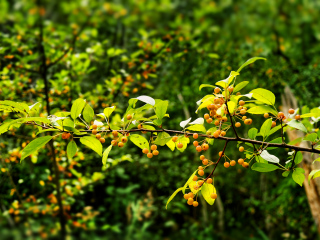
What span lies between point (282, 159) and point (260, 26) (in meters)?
2.85

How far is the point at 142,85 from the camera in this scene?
2.72 meters

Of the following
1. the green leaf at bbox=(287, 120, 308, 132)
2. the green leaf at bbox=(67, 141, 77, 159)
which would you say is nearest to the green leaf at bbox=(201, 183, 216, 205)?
the green leaf at bbox=(287, 120, 308, 132)

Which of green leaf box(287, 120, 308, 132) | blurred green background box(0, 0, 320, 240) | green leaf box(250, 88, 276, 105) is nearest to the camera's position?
green leaf box(287, 120, 308, 132)

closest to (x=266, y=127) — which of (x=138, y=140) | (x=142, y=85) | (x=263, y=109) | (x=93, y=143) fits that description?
(x=263, y=109)

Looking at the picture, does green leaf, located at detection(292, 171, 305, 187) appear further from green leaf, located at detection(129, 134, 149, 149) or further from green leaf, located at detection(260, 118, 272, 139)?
green leaf, located at detection(129, 134, 149, 149)

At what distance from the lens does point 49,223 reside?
117 inches

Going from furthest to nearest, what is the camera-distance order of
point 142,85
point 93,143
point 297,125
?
point 142,85 → point 93,143 → point 297,125

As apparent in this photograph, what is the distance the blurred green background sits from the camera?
2.29 meters

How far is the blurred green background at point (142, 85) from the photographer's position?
7.52ft

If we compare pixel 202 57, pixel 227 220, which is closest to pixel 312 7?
pixel 202 57

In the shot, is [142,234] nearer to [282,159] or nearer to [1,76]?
[282,159]

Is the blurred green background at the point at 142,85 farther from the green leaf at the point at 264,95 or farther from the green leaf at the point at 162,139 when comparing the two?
the green leaf at the point at 264,95

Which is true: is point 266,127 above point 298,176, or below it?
above

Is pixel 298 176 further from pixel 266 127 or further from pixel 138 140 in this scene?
pixel 138 140
